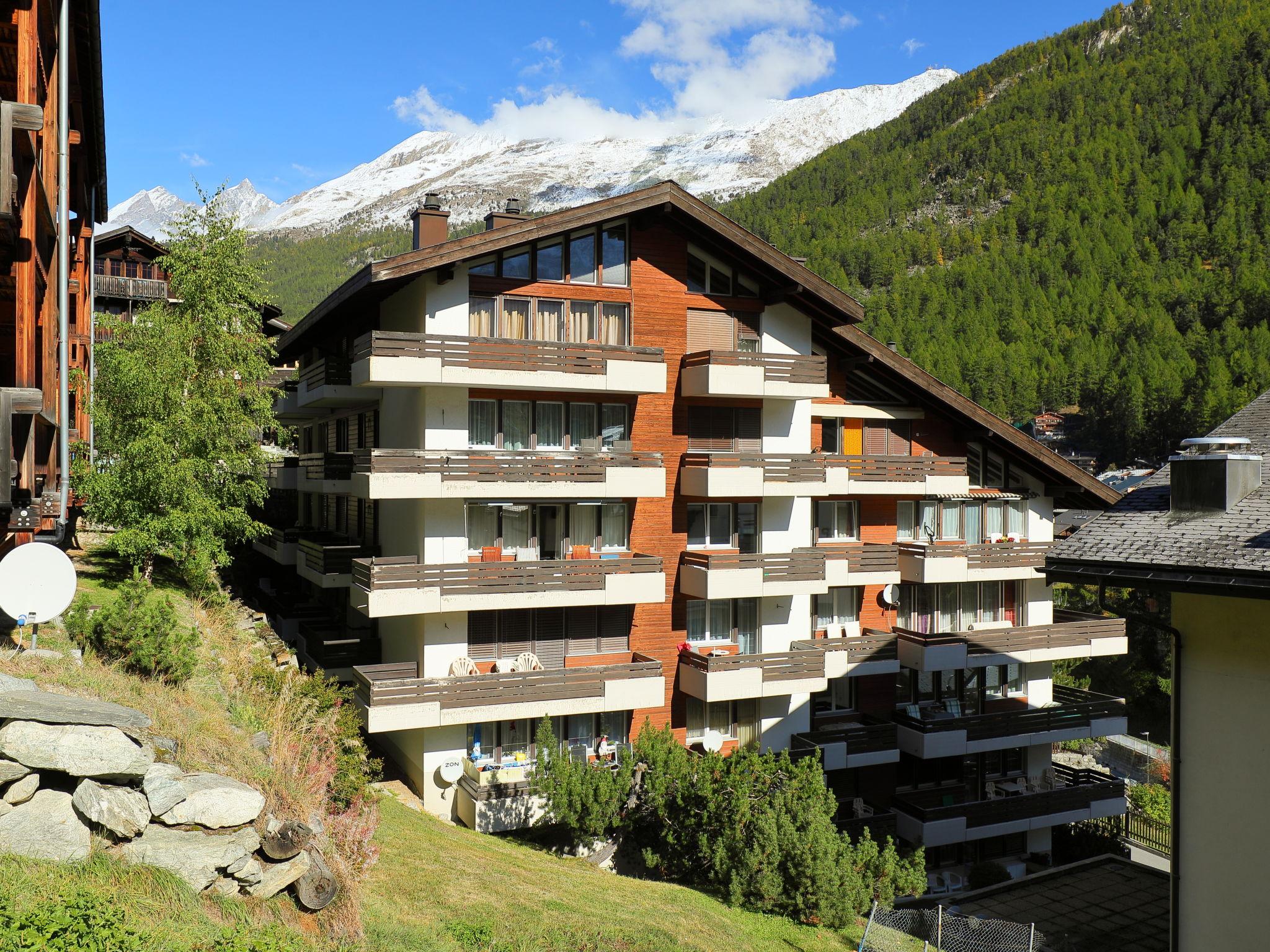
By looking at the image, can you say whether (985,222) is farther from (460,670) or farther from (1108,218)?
(460,670)

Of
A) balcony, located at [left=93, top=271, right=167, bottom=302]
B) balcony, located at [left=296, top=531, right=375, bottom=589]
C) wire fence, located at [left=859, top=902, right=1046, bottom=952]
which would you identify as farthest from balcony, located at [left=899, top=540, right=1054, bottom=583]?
balcony, located at [left=93, top=271, right=167, bottom=302]

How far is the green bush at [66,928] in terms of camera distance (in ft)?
24.9

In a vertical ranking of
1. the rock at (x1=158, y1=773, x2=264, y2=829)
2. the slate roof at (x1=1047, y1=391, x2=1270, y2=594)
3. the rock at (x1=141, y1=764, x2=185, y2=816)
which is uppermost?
the slate roof at (x1=1047, y1=391, x2=1270, y2=594)

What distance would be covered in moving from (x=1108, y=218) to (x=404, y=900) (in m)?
163

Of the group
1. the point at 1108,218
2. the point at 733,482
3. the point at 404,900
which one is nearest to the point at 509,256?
the point at 733,482

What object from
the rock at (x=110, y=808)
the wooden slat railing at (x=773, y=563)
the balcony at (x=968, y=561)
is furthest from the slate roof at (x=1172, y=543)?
the balcony at (x=968, y=561)

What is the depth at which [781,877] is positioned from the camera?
18.5 meters

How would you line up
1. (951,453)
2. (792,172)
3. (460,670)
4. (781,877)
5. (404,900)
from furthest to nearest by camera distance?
(792,172), (951,453), (460,670), (781,877), (404,900)

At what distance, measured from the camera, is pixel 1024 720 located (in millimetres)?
27672

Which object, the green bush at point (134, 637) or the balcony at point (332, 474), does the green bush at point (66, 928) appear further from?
the balcony at point (332, 474)

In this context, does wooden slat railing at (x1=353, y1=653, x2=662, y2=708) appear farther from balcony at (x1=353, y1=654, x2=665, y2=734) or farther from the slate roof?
the slate roof

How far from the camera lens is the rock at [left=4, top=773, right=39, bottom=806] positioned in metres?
9.80

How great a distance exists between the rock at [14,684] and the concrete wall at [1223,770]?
14.0 meters

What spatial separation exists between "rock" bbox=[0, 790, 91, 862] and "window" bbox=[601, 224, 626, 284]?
1756 cm
